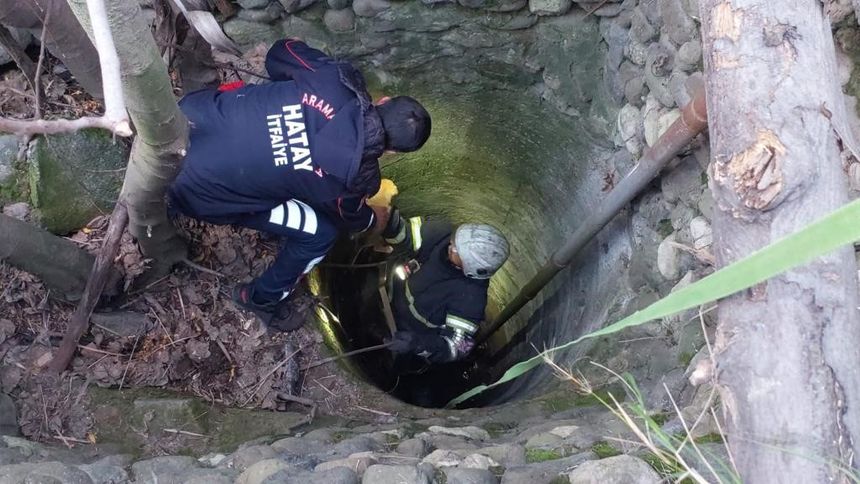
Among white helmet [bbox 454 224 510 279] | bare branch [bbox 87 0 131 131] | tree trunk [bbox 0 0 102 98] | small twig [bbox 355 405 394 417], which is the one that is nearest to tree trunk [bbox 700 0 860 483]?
bare branch [bbox 87 0 131 131]

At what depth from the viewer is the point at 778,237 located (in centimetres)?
132

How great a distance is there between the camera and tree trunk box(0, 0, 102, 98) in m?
2.29

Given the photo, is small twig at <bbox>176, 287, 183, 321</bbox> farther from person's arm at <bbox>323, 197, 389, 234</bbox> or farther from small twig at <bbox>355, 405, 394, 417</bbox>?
small twig at <bbox>355, 405, 394, 417</bbox>

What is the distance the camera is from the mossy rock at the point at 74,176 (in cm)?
300

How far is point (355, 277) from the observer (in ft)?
18.1

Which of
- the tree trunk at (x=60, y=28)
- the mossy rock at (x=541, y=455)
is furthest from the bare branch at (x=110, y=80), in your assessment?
the mossy rock at (x=541, y=455)

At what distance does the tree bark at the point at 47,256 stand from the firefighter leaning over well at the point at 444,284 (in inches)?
69.9

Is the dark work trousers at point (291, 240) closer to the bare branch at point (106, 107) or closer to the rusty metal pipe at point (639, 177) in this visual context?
the rusty metal pipe at point (639, 177)

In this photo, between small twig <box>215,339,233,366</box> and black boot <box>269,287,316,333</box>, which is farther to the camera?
black boot <box>269,287,316,333</box>

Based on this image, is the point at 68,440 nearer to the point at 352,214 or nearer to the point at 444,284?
the point at 352,214

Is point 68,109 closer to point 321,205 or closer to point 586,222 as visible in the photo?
point 321,205

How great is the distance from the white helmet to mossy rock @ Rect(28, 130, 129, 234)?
201 centimetres

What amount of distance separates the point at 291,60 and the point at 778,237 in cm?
241

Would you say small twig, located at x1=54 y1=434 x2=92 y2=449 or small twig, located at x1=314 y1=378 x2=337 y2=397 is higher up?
small twig, located at x1=54 y1=434 x2=92 y2=449
